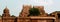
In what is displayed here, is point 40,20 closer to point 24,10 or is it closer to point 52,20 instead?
point 52,20

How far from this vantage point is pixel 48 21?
12.4 meters

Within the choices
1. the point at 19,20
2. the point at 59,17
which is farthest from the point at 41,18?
the point at 59,17

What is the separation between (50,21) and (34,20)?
1070 millimetres

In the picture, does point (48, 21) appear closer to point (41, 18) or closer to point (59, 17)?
point (41, 18)

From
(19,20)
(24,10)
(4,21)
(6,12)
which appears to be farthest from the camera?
(24,10)

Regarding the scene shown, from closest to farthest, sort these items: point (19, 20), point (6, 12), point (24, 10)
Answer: point (19, 20), point (6, 12), point (24, 10)

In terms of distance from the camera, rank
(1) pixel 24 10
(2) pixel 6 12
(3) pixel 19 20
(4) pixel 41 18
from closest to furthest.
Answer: (4) pixel 41 18 < (3) pixel 19 20 < (2) pixel 6 12 < (1) pixel 24 10

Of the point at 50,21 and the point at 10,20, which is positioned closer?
the point at 50,21

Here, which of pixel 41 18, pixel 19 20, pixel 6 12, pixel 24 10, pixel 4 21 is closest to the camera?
pixel 41 18

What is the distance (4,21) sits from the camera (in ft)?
57.2

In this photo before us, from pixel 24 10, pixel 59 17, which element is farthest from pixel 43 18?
pixel 24 10

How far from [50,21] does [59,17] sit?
17.8 feet

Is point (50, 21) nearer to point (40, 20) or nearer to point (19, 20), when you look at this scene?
point (40, 20)

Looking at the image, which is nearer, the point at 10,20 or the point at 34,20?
the point at 34,20
